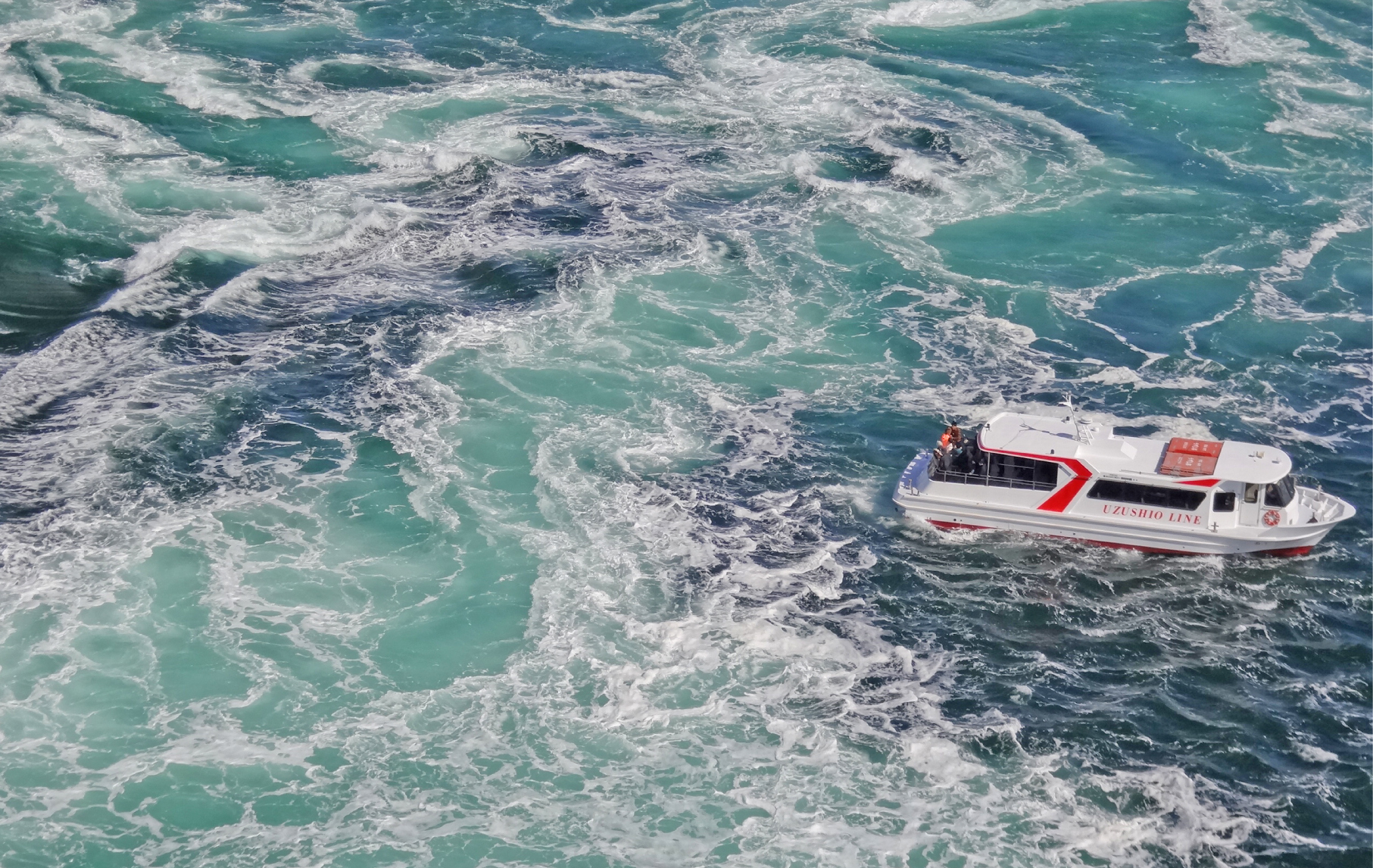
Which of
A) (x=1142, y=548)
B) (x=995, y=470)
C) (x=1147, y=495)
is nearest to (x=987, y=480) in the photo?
(x=995, y=470)

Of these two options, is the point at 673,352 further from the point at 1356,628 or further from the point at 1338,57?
the point at 1338,57

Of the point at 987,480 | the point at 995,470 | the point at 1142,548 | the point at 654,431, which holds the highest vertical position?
the point at 995,470

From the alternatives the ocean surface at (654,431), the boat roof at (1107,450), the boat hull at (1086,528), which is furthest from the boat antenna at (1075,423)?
the ocean surface at (654,431)

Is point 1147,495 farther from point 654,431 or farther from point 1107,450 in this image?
point 654,431

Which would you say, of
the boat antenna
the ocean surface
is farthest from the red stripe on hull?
the boat antenna

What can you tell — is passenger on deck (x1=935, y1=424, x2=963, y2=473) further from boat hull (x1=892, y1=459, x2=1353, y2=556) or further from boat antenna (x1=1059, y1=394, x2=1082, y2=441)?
boat antenna (x1=1059, y1=394, x2=1082, y2=441)

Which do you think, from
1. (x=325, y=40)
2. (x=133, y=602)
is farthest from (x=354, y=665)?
(x=325, y=40)
